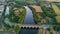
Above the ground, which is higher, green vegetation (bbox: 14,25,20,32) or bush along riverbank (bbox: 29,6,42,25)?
bush along riverbank (bbox: 29,6,42,25)

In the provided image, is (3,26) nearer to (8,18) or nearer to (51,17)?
(8,18)

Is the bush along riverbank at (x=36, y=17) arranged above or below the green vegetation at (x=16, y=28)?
above

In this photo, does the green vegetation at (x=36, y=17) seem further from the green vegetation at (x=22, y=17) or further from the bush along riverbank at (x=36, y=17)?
the green vegetation at (x=22, y=17)

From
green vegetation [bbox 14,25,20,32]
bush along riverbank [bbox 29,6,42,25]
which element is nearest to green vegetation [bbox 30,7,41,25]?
bush along riverbank [bbox 29,6,42,25]

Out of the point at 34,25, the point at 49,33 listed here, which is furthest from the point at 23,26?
the point at 49,33

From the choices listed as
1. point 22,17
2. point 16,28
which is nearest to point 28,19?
point 22,17

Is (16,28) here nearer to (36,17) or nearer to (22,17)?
(22,17)

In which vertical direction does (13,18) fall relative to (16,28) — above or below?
above

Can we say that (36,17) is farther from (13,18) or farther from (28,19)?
(13,18)

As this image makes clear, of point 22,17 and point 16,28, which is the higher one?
point 22,17

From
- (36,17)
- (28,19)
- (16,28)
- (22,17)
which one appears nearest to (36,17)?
(36,17)

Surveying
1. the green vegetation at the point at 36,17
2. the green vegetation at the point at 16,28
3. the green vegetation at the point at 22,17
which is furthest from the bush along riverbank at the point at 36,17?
the green vegetation at the point at 16,28

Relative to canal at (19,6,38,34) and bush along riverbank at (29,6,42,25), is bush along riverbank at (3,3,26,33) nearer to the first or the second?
canal at (19,6,38,34)
